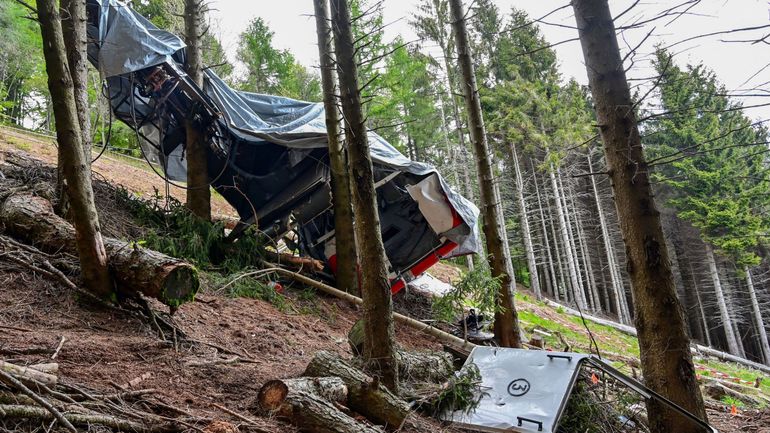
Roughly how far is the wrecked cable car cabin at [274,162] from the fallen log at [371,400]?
4080mm

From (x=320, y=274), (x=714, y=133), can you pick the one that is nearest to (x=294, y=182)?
(x=320, y=274)

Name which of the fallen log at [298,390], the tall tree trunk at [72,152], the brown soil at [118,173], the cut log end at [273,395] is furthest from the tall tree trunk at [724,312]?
the tall tree trunk at [72,152]

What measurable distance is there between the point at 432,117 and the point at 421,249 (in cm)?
1524

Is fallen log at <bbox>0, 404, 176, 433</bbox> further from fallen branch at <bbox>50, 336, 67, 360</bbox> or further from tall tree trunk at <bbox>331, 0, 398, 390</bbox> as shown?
tall tree trunk at <bbox>331, 0, 398, 390</bbox>

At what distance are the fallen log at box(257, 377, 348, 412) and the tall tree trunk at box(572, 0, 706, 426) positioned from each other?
215 cm

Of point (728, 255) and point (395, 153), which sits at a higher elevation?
point (395, 153)

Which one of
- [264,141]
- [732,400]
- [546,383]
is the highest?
[264,141]

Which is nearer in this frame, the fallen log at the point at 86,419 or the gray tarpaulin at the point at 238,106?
the fallen log at the point at 86,419

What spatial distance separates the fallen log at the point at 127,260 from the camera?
141 inches

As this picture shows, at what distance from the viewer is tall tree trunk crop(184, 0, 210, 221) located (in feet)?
22.8

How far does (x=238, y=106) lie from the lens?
7.16 m

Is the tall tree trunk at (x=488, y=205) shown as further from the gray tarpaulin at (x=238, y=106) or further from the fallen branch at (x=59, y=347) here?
the fallen branch at (x=59, y=347)

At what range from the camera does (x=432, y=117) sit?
21828 mm

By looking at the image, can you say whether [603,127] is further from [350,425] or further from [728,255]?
[728,255]
